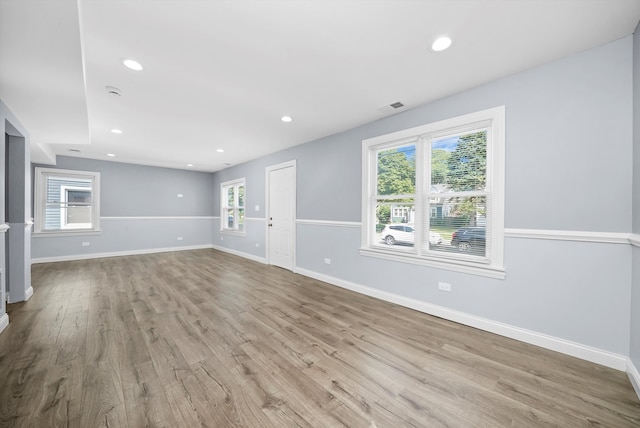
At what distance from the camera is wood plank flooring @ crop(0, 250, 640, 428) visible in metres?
1.44

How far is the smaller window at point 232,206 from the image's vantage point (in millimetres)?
6977

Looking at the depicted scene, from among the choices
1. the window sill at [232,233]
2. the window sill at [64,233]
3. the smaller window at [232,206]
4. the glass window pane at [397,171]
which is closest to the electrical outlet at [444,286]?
the glass window pane at [397,171]

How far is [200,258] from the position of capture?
252 inches

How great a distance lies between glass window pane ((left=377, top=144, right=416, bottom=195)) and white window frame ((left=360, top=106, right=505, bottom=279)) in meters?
0.09

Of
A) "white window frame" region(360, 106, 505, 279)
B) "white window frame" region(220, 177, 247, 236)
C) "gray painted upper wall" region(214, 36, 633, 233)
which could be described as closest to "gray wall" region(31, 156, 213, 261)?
"white window frame" region(220, 177, 247, 236)

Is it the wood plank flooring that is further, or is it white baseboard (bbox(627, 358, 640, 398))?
white baseboard (bbox(627, 358, 640, 398))

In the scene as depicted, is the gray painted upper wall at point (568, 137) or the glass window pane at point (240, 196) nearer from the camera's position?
the gray painted upper wall at point (568, 137)

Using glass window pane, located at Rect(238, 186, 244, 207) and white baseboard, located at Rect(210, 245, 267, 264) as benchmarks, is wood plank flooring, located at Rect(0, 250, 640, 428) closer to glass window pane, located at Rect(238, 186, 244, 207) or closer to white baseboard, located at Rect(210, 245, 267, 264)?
white baseboard, located at Rect(210, 245, 267, 264)

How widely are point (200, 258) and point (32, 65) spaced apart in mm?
5152

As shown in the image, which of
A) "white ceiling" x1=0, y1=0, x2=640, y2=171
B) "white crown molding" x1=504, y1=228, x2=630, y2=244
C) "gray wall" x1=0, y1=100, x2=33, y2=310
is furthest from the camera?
"gray wall" x1=0, y1=100, x2=33, y2=310

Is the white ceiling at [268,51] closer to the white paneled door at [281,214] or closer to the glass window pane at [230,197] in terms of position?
the white paneled door at [281,214]

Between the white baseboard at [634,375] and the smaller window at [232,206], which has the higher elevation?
the smaller window at [232,206]

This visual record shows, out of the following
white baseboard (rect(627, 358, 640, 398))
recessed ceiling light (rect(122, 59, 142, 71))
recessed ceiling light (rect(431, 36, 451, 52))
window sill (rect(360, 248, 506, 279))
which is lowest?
white baseboard (rect(627, 358, 640, 398))

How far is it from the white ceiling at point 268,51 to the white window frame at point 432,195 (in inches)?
14.5
